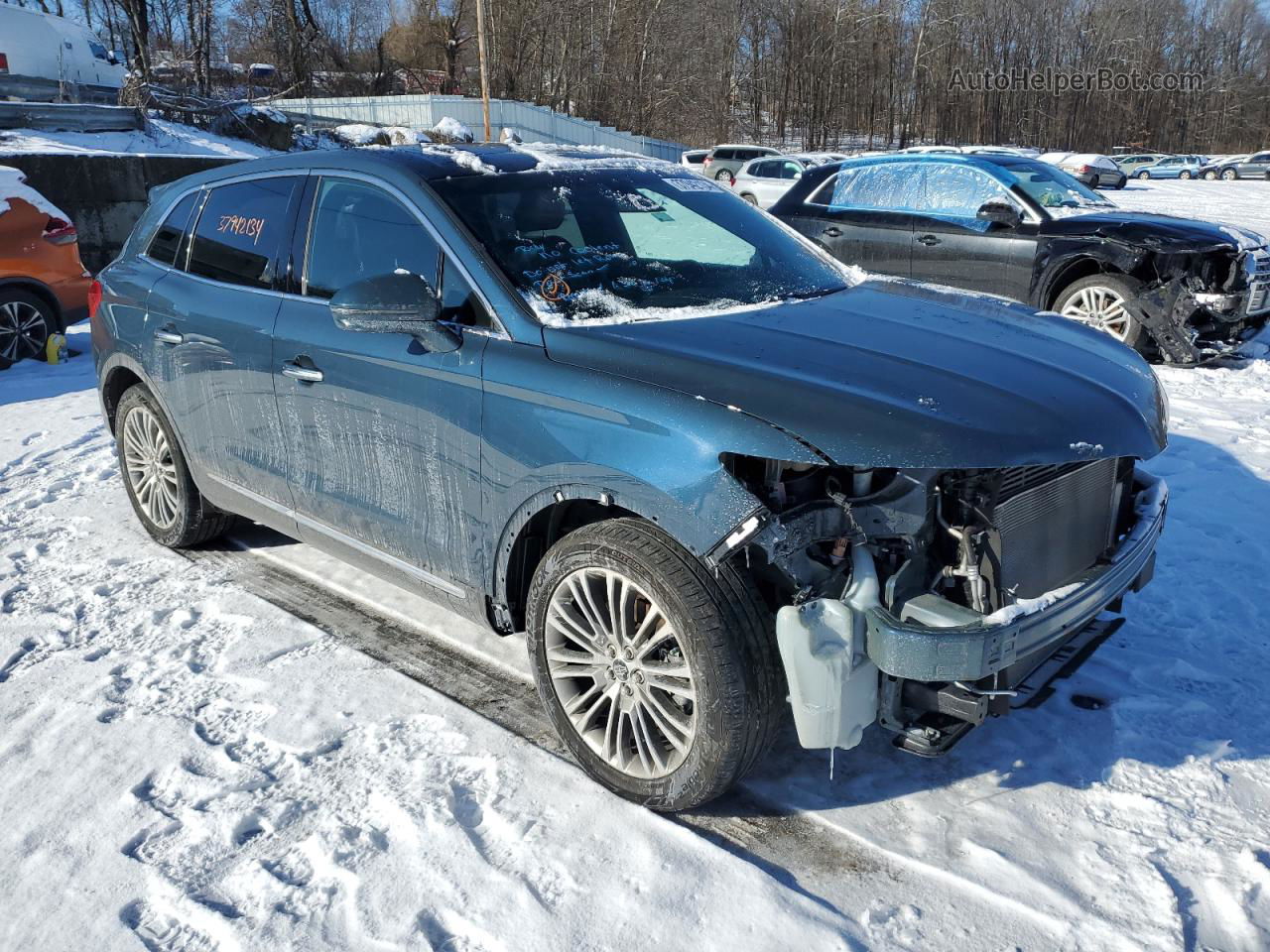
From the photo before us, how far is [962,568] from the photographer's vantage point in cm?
267

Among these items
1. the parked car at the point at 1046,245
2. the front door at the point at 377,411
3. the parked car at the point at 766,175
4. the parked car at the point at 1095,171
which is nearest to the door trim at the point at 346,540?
the front door at the point at 377,411

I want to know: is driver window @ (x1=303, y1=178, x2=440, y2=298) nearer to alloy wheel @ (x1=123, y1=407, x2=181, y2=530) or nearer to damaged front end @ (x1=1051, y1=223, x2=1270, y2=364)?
alloy wheel @ (x1=123, y1=407, x2=181, y2=530)

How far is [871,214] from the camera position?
938cm

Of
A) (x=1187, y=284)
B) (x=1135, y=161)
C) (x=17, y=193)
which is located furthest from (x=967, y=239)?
(x=1135, y=161)

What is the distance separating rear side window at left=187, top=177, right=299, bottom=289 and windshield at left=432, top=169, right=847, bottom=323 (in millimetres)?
939

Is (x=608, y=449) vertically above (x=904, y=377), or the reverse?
(x=904, y=377)

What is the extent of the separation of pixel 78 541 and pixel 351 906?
338 cm

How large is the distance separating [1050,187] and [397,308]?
7805 mm

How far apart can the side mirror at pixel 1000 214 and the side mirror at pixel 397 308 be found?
6653 mm

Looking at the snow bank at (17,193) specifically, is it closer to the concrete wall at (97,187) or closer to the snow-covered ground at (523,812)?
the concrete wall at (97,187)

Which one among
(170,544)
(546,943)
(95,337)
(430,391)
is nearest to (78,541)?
(170,544)

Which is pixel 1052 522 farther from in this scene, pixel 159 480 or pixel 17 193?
pixel 17 193

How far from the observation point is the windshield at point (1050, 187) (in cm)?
901

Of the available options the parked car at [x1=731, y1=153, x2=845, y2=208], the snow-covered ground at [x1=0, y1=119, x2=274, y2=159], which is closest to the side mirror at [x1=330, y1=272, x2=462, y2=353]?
the snow-covered ground at [x1=0, y1=119, x2=274, y2=159]
